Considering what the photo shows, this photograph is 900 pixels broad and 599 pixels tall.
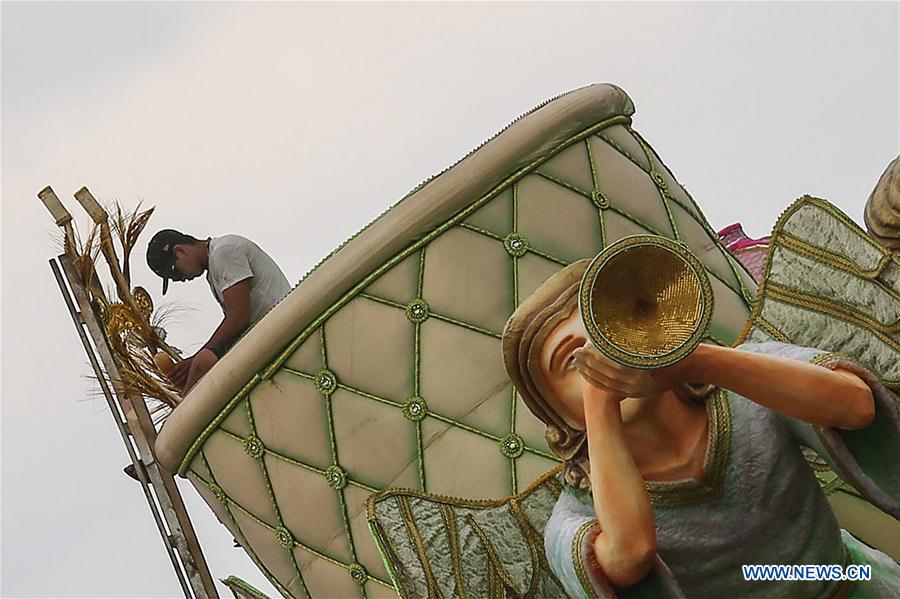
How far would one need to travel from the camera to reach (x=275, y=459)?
4.10 m

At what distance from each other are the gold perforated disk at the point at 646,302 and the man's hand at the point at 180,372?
180 centimetres

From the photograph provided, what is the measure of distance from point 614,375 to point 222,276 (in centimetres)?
178

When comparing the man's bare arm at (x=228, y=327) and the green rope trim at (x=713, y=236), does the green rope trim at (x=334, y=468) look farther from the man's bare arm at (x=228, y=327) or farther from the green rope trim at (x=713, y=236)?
the green rope trim at (x=713, y=236)

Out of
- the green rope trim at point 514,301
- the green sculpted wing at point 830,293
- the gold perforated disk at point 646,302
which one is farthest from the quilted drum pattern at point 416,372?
the gold perforated disk at point 646,302

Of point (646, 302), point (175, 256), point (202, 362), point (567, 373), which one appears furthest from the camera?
point (175, 256)

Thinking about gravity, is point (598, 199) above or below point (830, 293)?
above

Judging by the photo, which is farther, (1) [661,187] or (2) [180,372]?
(2) [180,372]

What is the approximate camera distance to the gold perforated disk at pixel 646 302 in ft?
9.35

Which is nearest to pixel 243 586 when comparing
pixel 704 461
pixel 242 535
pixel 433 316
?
pixel 242 535

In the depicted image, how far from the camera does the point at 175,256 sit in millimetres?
4594

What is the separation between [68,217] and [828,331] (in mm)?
2059

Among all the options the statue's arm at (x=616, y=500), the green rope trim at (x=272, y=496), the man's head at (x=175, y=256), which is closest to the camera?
the statue's arm at (x=616, y=500)

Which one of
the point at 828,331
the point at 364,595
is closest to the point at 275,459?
the point at 364,595

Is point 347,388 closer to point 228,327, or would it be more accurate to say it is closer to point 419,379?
point 419,379
